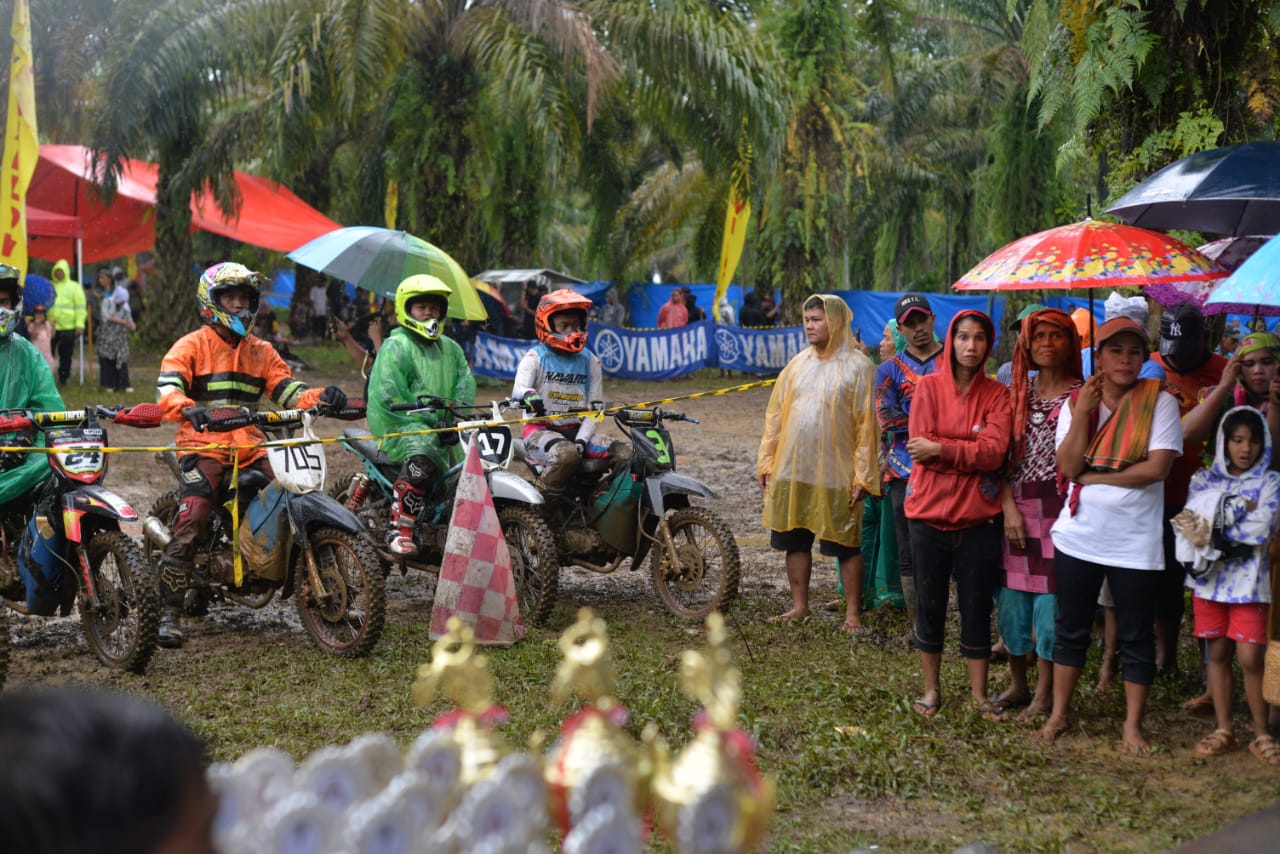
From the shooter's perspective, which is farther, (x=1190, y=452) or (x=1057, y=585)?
(x=1190, y=452)

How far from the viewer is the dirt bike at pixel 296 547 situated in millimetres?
6297

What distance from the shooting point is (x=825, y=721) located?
17.8 ft

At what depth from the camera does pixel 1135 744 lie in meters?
5.05

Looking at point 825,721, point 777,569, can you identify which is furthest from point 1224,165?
point 777,569

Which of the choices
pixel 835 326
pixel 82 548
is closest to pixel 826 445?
pixel 835 326

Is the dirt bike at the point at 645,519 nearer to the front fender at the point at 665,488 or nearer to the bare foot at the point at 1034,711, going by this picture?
the front fender at the point at 665,488

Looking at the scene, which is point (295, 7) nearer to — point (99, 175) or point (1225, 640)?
point (99, 175)

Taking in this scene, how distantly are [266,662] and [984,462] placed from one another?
3627 mm

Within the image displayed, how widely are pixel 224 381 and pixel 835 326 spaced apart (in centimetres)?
317

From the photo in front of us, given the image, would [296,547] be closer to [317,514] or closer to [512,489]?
[317,514]

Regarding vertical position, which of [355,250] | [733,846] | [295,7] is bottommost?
[733,846]

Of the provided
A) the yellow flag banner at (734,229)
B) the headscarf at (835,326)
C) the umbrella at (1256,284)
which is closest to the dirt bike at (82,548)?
the headscarf at (835,326)

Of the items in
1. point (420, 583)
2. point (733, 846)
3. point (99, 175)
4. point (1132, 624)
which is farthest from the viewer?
point (99, 175)

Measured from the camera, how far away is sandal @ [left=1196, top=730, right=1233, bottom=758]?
4.97 meters
